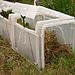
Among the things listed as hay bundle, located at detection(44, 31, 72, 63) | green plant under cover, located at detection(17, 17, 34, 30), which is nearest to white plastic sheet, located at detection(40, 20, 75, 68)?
hay bundle, located at detection(44, 31, 72, 63)

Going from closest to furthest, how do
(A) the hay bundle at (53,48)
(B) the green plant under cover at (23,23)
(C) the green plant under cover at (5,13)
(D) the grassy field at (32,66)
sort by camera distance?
(D) the grassy field at (32,66) < (A) the hay bundle at (53,48) < (B) the green plant under cover at (23,23) < (C) the green plant under cover at (5,13)

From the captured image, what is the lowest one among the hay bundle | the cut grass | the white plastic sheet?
the cut grass

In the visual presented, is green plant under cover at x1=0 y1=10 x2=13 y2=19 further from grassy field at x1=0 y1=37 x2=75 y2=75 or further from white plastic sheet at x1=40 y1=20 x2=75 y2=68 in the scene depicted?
white plastic sheet at x1=40 y1=20 x2=75 y2=68

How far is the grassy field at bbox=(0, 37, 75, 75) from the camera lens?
4.45m

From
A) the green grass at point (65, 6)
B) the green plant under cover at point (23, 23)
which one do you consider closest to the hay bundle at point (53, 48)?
the green plant under cover at point (23, 23)

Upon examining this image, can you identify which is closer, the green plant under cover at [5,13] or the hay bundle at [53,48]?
the hay bundle at [53,48]

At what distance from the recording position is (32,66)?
191 inches

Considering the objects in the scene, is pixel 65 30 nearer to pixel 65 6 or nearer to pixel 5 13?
pixel 65 6

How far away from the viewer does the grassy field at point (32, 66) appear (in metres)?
4.45

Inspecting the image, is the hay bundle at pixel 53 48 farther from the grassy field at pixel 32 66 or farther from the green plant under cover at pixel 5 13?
the green plant under cover at pixel 5 13

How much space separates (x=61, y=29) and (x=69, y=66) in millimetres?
736

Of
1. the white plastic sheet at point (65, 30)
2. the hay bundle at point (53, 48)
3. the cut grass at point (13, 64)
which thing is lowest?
the cut grass at point (13, 64)

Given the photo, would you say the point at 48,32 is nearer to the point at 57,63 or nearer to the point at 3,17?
the point at 57,63

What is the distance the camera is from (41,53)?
4727mm
